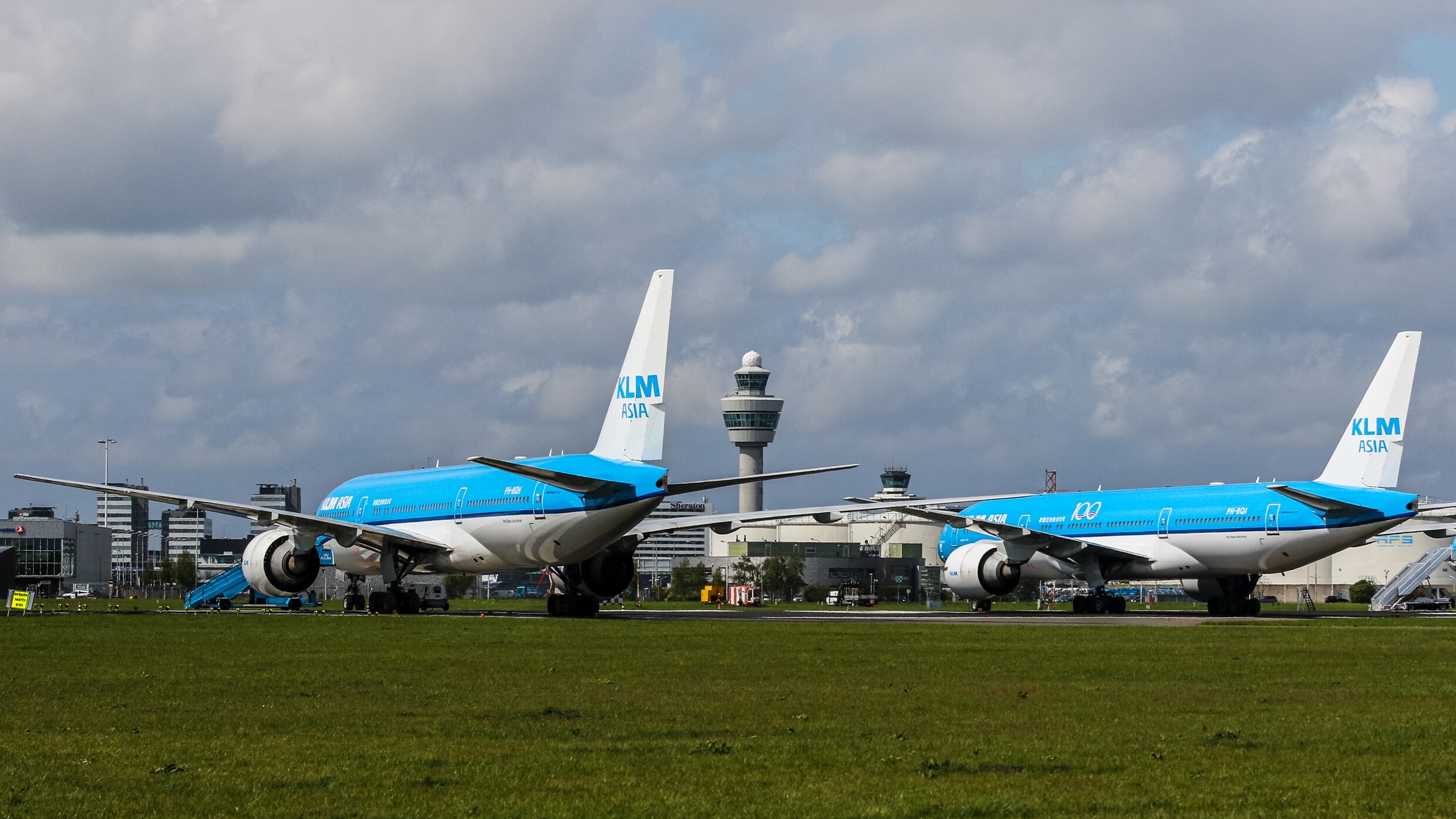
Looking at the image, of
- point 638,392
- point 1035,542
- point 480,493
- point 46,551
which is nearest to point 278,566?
point 480,493

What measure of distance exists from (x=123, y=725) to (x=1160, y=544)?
48940 mm

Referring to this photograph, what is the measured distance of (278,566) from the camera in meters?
57.6

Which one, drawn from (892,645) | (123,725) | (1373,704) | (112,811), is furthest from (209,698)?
(892,645)

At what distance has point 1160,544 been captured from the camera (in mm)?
60594

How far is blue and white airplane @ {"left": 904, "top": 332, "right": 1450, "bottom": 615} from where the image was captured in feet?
179

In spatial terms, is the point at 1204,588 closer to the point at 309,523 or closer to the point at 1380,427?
the point at 1380,427

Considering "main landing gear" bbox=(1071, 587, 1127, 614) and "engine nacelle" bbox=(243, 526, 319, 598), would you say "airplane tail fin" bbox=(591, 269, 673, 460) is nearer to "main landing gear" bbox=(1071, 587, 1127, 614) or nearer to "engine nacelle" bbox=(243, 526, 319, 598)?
"engine nacelle" bbox=(243, 526, 319, 598)

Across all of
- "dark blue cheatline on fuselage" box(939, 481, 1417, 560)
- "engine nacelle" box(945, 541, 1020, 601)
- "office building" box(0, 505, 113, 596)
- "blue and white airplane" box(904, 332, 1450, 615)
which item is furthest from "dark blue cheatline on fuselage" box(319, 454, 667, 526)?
"office building" box(0, 505, 113, 596)

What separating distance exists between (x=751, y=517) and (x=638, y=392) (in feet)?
32.0

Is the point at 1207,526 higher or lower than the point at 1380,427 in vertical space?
lower

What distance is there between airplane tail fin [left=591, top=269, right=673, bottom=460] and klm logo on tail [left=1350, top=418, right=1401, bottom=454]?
24642mm

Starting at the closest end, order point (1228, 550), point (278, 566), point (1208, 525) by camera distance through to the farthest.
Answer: point (278, 566)
point (1228, 550)
point (1208, 525)

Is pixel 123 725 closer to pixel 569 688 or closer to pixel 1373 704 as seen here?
pixel 569 688

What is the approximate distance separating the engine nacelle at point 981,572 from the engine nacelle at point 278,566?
986 inches
